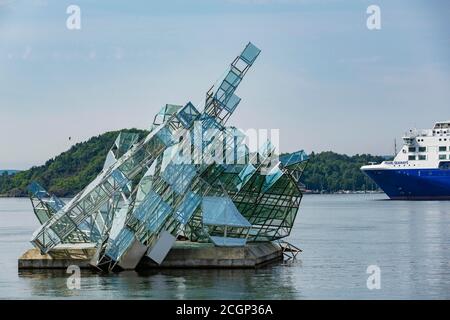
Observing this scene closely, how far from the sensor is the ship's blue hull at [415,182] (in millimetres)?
176000

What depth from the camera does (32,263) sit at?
53.4 m

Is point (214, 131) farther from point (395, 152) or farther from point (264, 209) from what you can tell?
point (395, 152)

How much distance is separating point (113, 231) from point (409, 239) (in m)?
38.9

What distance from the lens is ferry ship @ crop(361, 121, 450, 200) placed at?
579ft

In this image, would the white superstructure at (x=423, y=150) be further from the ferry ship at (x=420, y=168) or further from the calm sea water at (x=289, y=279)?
the calm sea water at (x=289, y=279)

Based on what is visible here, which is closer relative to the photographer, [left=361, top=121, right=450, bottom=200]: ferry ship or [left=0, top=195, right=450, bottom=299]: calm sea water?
[left=0, top=195, right=450, bottom=299]: calm sea water

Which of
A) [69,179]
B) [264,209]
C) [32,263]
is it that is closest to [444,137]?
[69,179]

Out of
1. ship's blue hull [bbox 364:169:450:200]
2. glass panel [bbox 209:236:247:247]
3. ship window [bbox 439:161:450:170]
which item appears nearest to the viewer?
glass panel [bbox 209:236:247:247]

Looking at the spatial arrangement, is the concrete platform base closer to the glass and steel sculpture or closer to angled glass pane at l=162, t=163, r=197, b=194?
the glass and steel sculpture

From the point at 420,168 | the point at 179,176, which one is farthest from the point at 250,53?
the point at 420,168

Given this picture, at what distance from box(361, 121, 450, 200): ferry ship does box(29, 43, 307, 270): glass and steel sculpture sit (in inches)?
4675

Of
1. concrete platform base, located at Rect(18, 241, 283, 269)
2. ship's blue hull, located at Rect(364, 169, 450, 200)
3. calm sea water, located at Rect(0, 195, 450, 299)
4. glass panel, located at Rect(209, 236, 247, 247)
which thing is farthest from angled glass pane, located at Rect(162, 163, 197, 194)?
ship's blue hull, located at Rect(364, 169, 450, 200)

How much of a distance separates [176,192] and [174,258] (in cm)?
330

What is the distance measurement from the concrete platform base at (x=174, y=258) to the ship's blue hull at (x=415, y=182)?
408 feet
